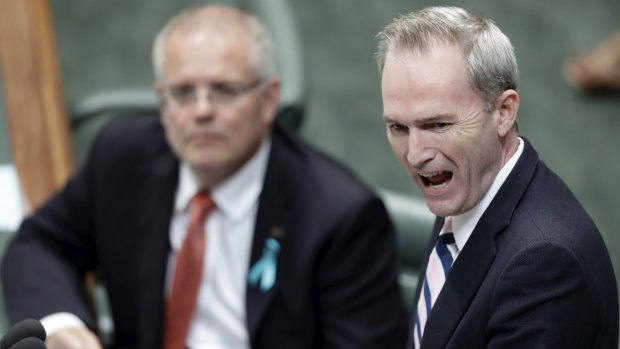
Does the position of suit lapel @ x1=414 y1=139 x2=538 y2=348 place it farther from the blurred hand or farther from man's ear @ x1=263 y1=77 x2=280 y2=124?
man's ear @ x1=263 y1=77 x2=280 y2=124

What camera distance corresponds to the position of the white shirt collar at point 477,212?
0.83 metres

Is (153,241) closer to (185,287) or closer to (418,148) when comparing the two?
(185,287)

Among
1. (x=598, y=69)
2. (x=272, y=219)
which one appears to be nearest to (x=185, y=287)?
(x=272, y=219)

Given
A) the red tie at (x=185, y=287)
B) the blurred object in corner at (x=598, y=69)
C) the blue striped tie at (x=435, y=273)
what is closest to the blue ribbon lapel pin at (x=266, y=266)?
the red tie at (x=185, y=287)

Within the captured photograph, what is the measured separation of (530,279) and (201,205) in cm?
92

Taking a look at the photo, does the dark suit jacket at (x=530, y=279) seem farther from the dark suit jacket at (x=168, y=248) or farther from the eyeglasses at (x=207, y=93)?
the eyeglasses at (x=207, y=93)

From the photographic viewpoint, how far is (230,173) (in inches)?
63.9

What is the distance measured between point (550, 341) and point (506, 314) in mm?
46

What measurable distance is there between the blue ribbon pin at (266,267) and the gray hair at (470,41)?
0.83 m

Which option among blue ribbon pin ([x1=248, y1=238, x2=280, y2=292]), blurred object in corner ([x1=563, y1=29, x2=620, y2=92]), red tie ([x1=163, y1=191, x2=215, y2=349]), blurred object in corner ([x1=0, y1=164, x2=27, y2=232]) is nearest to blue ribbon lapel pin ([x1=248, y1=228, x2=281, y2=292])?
blue ribbon pin ([x1=248, y1=238, x2=280, y2=292])

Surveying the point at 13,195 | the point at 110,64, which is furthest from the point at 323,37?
the point at 13,195

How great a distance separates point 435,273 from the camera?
88 centimetres

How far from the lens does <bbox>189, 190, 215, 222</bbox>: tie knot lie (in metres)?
1.61

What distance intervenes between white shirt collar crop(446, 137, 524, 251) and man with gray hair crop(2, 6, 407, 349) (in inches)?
26.0
